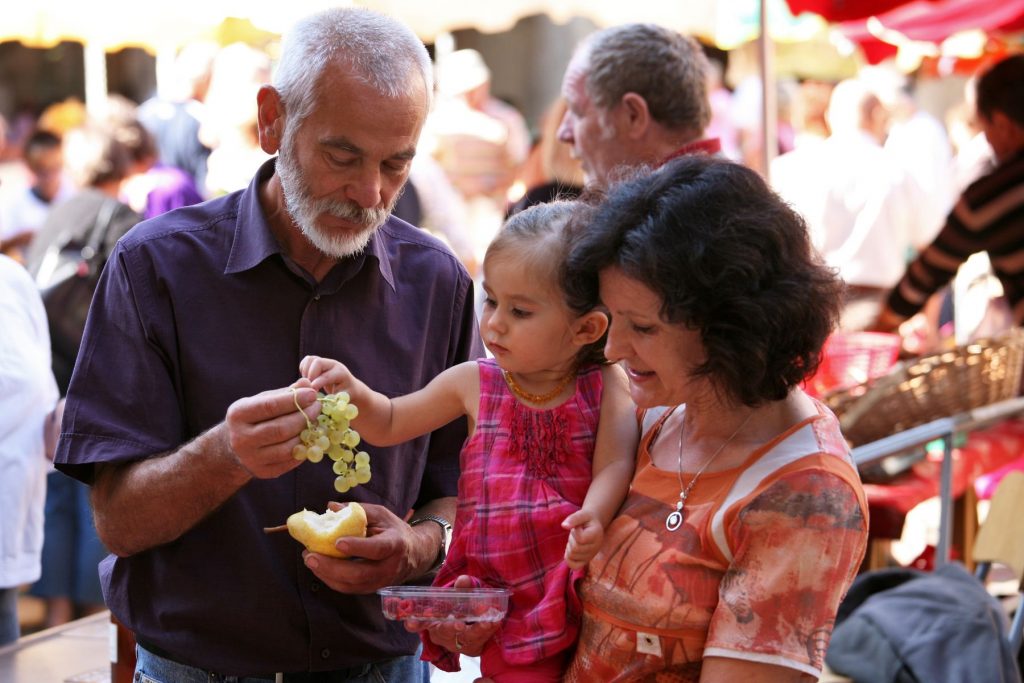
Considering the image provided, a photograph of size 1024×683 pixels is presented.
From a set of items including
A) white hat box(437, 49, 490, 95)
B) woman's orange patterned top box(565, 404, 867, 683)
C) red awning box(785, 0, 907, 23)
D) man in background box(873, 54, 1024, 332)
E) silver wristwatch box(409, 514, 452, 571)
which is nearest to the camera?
woman's orange patterned top box(565, 404, 867, 683)

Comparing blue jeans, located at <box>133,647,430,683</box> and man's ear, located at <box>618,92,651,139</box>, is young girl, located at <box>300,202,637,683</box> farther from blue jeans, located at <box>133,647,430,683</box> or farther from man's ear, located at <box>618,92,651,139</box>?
man's ear, located at <box>618,92,651,139</box>

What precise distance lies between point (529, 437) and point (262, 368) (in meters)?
0.50

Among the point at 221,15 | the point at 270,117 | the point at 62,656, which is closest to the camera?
the point at 270,117

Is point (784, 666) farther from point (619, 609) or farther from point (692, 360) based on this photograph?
point (692, 360)

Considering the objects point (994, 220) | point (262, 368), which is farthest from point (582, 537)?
point (994, 220)

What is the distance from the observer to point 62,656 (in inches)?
136

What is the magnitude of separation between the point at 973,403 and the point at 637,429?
2.85 metres

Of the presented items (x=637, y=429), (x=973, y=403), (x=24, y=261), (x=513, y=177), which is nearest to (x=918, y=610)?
(x=973, y=403)

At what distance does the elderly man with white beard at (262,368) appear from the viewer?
223 centimetres

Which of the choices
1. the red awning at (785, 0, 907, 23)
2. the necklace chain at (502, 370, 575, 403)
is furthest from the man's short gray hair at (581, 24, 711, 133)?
the red awning at (785, 0, 907, 23)

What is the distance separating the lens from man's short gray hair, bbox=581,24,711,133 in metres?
3.94

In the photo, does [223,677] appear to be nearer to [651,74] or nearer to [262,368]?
[262,368]

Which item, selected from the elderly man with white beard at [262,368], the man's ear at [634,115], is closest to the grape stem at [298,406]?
the elderly man with white beard at [262,368]

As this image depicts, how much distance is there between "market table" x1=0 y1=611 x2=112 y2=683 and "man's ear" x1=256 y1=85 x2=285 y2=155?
1.36 meters
